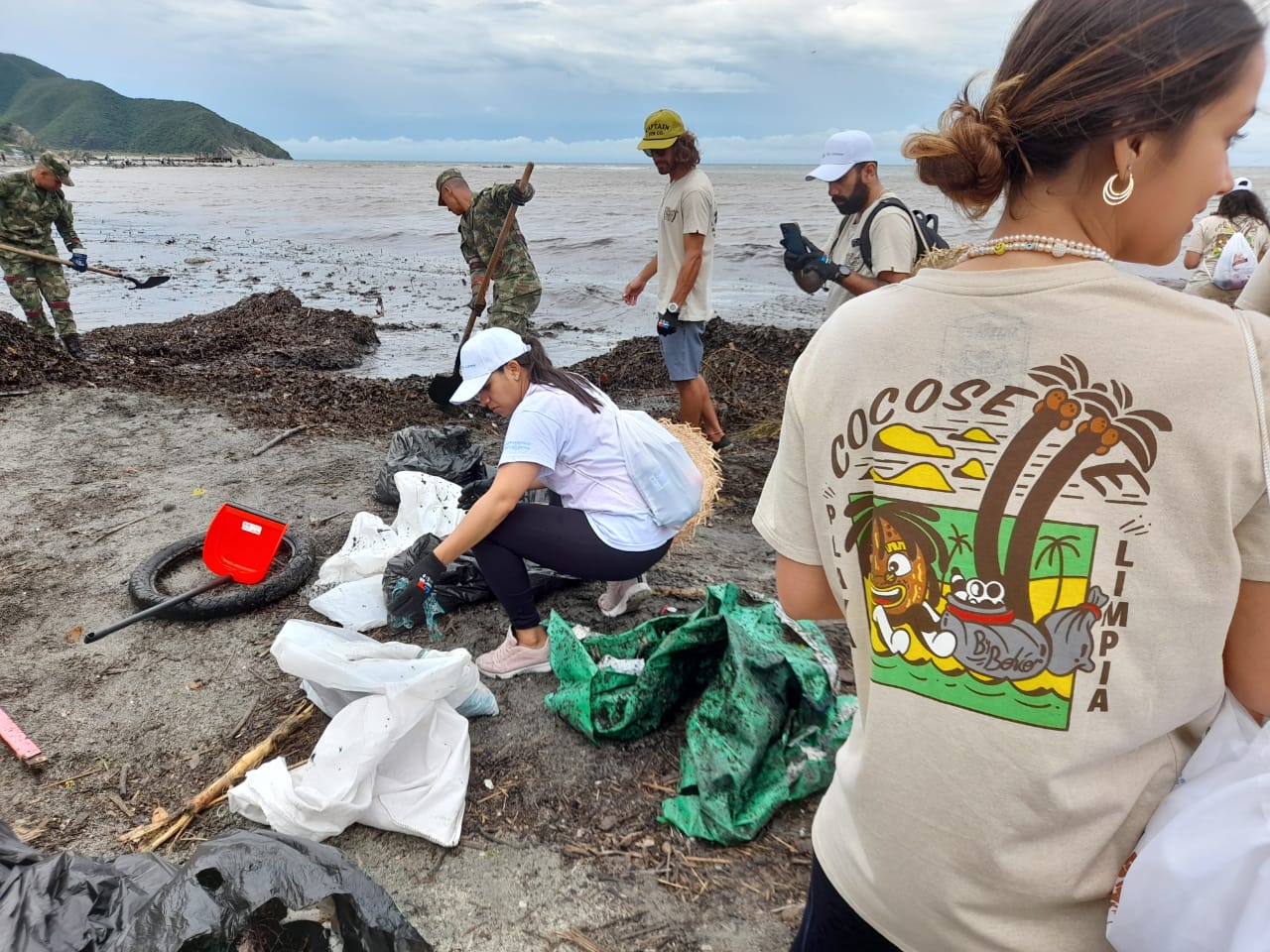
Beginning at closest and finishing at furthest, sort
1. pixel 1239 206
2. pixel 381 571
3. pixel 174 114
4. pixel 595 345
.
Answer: pixel 381 571, pixel 1239 206, pixel 595 345, pixel 174 114

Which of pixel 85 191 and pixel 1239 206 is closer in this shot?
pixel 1239 206

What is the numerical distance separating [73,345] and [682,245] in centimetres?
Answer: 703

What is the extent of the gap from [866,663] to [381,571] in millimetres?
3128

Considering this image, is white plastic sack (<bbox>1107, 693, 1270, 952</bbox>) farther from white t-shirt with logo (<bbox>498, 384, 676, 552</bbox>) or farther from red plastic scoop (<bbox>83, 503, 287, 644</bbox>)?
red plastic scoop (<bbox>83, 503, 287, 644</bbox>)

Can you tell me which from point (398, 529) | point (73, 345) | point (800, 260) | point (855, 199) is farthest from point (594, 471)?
point (73, 345)

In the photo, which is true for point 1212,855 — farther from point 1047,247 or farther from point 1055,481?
point 1047,247

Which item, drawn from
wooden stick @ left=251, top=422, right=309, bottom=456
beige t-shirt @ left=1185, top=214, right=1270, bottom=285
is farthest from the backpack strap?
wooden stick @ left=251, top=422, right=309, bottom=456

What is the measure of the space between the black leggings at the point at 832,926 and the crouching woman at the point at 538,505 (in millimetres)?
1769

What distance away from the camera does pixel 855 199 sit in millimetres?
4184

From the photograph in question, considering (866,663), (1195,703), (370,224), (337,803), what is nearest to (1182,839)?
(1195,703)

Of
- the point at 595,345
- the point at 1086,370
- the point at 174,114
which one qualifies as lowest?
the point at 595,345

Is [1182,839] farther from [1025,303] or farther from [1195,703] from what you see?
[1025,303]

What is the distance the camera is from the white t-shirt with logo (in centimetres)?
271

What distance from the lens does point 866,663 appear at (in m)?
0.96
